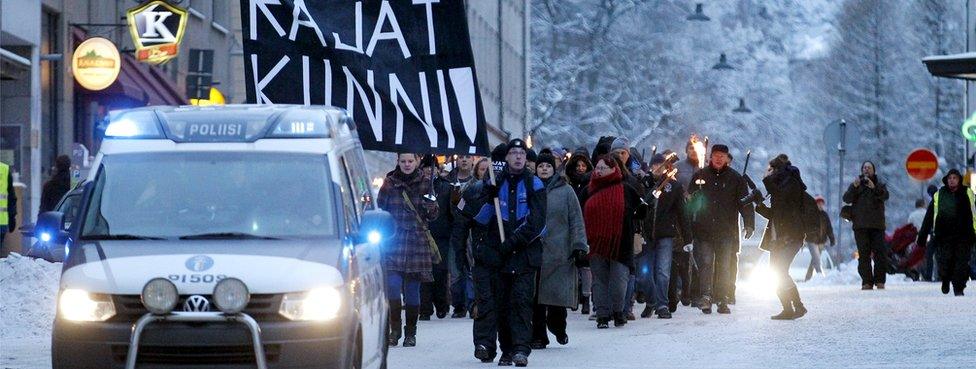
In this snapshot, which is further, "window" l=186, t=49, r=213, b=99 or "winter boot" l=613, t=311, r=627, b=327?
"window" l=186, t=49, r=213, b=99

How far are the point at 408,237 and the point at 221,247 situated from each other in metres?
7.10

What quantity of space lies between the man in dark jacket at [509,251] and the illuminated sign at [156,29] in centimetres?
1898

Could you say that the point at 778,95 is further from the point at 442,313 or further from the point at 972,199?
the point at 442,313

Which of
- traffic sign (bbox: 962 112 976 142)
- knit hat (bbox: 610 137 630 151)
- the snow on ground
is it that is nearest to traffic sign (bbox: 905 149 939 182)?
traffic sign (bbox: 962 112 976 142)

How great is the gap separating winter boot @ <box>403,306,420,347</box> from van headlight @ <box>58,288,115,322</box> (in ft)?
23.9

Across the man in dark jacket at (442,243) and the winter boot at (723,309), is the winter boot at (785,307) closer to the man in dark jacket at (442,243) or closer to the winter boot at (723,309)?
the winter boot at (723,309)

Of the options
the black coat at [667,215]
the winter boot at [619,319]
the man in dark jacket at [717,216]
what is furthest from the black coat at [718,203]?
the winter boot at [619,319]

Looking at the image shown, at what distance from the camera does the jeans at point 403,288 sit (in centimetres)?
1870

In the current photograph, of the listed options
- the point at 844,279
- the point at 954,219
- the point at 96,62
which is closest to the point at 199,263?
the point at 954,219

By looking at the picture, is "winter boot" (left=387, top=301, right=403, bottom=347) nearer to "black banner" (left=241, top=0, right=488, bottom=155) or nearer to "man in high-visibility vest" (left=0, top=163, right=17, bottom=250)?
"black banner" (left=241, top=0, right=488, bottom=155)

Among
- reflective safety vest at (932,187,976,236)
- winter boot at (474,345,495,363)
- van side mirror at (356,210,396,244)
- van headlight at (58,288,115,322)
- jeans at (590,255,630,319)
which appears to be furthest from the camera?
reflective safety vest at (932,187,976,236)

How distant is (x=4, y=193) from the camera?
28.2 m

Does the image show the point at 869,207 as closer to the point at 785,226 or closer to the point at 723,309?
the point at 723,309

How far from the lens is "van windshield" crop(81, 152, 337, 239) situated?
12.3 m
